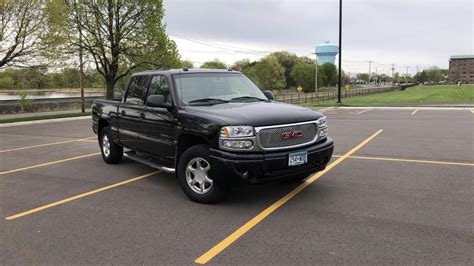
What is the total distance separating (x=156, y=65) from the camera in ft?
98.6

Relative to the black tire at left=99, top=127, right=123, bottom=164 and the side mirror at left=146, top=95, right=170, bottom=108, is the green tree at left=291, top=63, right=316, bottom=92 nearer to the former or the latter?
the black tire at left=99, top=127, right=123, bottom=164

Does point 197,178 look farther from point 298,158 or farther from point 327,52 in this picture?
point 327,52

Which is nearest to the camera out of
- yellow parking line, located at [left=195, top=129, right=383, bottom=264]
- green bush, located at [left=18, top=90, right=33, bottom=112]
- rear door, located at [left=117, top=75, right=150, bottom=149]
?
yellow parking line, located at [left=195, top=129, right=383, bottom=264]

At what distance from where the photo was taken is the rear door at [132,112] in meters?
6.96

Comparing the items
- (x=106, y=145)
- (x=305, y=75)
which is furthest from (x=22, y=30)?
(x=305, y=75)

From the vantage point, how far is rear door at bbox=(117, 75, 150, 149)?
6.96 metres

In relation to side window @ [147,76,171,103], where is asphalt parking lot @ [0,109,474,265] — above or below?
below

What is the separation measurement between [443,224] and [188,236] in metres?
2.85

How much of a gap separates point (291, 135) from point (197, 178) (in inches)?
55.3

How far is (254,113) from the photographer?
17.3 feet

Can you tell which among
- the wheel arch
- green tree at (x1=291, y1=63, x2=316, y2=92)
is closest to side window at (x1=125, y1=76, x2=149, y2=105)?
the wheel arch

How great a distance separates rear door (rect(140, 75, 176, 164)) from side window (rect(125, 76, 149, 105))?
0.26 meters

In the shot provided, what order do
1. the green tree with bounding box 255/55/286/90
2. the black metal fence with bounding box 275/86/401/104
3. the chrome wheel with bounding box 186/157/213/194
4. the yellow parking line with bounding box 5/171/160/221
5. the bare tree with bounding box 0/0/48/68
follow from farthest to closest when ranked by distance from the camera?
the green tree with bounding box 255/55/286/90, the black metal fence with bounding box 275/86/401/104, the bare tree with bounding box 0/0/48/68, the chrome wheel with bounding box 186/157/213/194, the yellow parking line with bounding box 5/171/160/221

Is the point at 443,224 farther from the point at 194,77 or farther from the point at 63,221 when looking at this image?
the point at 63,221
